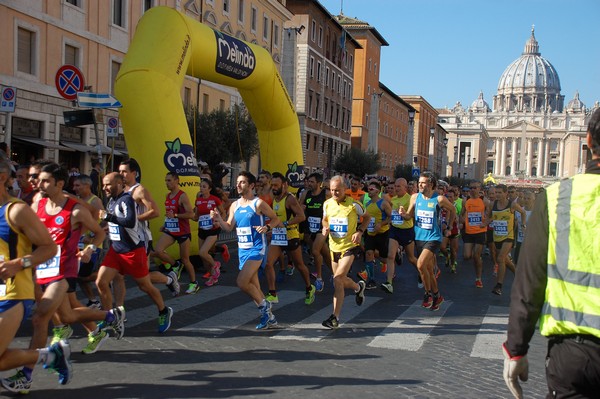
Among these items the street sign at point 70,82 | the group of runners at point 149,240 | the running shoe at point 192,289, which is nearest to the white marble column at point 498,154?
the group of runners at point 149,240

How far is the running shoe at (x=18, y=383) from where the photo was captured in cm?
496

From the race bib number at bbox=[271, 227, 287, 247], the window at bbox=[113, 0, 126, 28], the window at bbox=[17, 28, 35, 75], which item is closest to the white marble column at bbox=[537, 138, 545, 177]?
the window at bbox=[113, 0, 126, 28]

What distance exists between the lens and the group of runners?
15.0 feet

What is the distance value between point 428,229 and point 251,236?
3065 mm

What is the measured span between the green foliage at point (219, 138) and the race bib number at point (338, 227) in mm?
18869

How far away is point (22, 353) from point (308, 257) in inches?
447

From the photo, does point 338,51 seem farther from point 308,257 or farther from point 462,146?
point 462,146

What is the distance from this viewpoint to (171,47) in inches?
497

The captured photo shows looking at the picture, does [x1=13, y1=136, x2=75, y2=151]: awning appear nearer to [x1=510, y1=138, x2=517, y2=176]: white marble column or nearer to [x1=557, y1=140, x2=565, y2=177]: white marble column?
[x1=557, y1=140, x2=565, y2=177]: white marble column

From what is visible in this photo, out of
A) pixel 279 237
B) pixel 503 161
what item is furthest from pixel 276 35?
pixel 503 161

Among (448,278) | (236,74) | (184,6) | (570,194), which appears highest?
(184,6)

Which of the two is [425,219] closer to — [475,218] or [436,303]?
[436,303]

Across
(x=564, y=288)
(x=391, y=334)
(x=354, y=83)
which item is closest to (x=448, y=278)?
(x=391, y=334)

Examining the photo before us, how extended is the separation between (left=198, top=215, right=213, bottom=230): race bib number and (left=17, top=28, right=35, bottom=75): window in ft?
42.4
